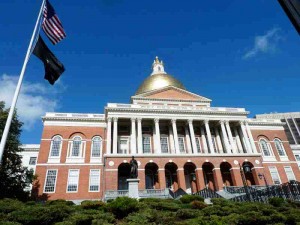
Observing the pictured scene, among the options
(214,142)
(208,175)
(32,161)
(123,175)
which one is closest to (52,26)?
(123,175)

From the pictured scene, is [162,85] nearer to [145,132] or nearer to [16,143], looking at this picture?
[145,132]

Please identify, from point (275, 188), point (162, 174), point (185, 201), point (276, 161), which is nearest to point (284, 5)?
point (185, 201)

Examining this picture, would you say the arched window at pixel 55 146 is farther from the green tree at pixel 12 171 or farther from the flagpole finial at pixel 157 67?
the flagpole finial at pixel 157 67

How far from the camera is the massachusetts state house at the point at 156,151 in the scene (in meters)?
33.2

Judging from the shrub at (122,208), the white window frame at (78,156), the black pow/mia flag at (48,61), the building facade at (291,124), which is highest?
the building facade at (291,124)

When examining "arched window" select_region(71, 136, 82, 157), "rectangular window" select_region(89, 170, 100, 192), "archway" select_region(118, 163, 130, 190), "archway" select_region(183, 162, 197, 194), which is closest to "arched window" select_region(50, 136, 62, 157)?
"arched window" select_region(71, 136, 82, 157)

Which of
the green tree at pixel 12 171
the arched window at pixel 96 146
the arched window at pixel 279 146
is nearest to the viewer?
the green tree at pixel 12 171

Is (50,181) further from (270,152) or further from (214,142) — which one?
(270,152)

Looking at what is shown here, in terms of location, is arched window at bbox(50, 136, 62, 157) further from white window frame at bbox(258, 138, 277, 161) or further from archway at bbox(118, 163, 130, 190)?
white window frame at bbox(258, 138, 277, 161)

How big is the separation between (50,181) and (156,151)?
16.1m

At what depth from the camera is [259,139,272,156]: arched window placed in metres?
41.6

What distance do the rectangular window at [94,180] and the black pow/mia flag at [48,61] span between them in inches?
1027

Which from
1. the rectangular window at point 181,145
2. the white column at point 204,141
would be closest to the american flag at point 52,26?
the rectangular window at point 181,145

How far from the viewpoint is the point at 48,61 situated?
10797 mm
